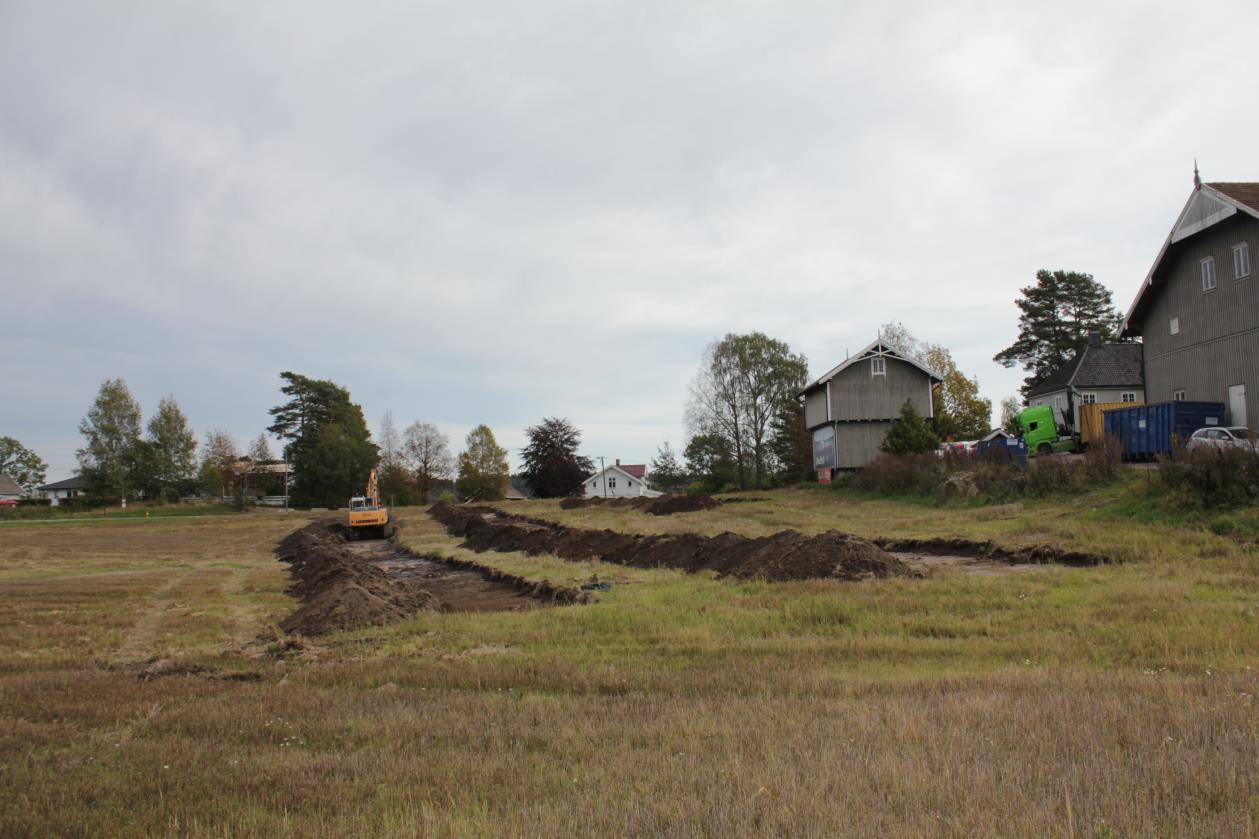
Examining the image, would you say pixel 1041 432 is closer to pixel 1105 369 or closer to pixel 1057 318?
pixel 1105 369

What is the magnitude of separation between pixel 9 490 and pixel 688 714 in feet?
435

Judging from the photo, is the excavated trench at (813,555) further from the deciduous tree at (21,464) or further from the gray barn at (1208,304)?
the deciduous tree at (21,464)

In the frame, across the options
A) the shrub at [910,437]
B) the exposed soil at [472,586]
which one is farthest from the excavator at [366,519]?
the shrub at [910,437]

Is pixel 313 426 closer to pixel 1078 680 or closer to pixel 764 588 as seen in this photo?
pixel 764 588

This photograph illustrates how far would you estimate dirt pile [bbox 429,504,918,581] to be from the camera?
15867 millimetres

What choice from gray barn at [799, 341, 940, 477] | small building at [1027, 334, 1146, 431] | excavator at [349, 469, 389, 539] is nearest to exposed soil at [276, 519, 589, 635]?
excavator at [349, 469, 389, 539]

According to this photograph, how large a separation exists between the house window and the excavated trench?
54.9 feet

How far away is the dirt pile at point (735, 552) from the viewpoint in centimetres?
1587

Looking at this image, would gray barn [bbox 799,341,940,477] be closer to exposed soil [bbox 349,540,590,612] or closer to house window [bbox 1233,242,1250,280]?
house window [bbox 1233,242,1250,280]

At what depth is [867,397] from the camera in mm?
54094

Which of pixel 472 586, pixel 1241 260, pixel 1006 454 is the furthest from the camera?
pixel 1006 454

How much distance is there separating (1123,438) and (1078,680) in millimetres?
28381

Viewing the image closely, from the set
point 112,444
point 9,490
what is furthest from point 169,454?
point 9,490

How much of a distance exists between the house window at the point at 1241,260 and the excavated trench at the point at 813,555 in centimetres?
1673
